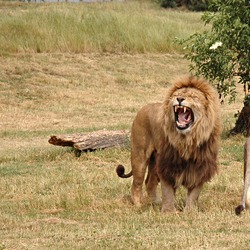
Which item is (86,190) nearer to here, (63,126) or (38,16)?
(63,126)

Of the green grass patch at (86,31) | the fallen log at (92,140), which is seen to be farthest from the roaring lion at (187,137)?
the green grass patch at (86,31)

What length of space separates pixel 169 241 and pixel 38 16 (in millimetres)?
27498

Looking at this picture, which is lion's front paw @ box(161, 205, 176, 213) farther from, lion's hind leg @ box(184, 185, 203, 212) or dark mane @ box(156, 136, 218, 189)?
dark mane @ box(156, 136, 218, 189)

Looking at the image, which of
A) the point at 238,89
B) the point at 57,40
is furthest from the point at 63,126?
the point at 57,40

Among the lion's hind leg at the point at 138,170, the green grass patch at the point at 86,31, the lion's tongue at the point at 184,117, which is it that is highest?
the lion's tongue at the point at 184,117

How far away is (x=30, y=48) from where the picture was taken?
102ft

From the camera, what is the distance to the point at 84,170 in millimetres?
13320

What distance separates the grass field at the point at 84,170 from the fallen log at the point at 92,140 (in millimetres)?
224

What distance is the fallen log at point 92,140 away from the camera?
47.7 ft

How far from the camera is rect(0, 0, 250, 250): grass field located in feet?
24.5

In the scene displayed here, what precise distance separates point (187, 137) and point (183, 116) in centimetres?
23

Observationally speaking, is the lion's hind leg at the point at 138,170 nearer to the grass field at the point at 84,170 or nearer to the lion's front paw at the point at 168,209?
the grass field at the point at 84,170

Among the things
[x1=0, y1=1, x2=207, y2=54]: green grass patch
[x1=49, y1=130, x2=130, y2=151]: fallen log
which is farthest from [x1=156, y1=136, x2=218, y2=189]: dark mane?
[x1=0, y1=1, x2=207, y2=54]: green grass patch

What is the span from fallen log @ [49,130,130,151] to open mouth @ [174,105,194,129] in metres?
5.99
